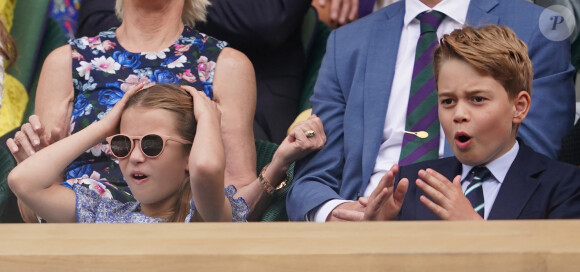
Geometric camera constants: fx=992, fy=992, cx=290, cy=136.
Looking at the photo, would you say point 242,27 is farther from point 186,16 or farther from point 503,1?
point 503,1

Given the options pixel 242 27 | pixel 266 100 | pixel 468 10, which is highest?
pixel 468 10

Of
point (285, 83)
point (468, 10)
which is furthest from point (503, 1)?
point (285, 83)

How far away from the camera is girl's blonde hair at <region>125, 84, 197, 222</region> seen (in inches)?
88.0

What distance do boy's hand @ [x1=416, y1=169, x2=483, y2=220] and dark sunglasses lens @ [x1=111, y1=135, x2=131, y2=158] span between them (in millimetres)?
639

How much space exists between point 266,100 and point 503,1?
2.80 ft

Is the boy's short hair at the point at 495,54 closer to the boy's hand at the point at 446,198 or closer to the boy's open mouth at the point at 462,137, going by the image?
the boy's open mouth at the point at 462,137

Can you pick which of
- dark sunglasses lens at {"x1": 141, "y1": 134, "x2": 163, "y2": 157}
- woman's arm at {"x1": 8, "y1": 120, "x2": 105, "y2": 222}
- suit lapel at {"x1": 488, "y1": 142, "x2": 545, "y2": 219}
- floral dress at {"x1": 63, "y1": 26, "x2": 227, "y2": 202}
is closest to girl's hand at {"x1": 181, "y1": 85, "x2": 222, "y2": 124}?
dark sunglasses lens at {"x1": 141, "y1": 134, "x2": 163, "y2": 157}

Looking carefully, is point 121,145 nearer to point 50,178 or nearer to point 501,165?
point 50,178

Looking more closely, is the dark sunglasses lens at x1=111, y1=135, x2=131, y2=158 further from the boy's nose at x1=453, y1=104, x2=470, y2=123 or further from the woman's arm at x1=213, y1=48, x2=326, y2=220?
the boy's nose at x1=453, y1=104, x2=470, y2=123

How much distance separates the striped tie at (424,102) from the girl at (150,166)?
48 cm

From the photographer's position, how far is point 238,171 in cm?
266

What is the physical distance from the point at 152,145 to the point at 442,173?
0.66 meters

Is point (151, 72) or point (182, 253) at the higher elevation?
point (182, 253)

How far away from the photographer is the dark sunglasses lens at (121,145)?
2.15 m
